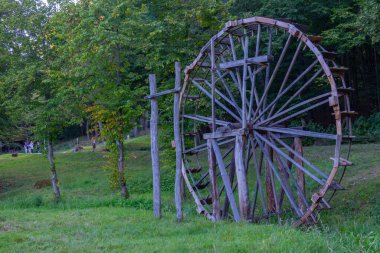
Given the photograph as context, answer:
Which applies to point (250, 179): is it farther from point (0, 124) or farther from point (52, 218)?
point (0, 124)

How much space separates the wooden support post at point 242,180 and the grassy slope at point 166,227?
1.04m

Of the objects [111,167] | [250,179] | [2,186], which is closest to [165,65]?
[111,167]

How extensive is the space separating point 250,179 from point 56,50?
935 cm

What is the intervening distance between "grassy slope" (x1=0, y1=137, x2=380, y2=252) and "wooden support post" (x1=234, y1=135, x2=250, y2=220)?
1042 millimetres

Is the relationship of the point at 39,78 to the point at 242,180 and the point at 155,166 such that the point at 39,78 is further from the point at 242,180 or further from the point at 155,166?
the point at 242,180

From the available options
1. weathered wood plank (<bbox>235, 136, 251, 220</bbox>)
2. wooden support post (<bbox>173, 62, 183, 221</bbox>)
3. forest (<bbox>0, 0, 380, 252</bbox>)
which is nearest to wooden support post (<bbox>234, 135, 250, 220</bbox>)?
weathered wood plank (<bbox>235, 136, 251, 220</bbox>)

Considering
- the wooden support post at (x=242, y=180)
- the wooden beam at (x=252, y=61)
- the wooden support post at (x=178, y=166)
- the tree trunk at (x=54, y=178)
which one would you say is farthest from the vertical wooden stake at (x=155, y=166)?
the tree trunk at (x=54, y=178)

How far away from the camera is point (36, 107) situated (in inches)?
791

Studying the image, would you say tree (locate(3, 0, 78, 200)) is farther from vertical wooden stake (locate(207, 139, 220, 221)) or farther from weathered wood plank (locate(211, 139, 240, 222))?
weathered wood plank (locate(211, 139, 240, 222))

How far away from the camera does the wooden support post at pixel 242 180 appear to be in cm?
1208

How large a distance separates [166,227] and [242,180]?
264 centimetres

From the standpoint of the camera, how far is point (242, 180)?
12344 millimetres

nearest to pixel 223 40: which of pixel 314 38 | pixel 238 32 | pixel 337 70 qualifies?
pixel 238 32

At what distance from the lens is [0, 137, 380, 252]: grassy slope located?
773 centimetres
